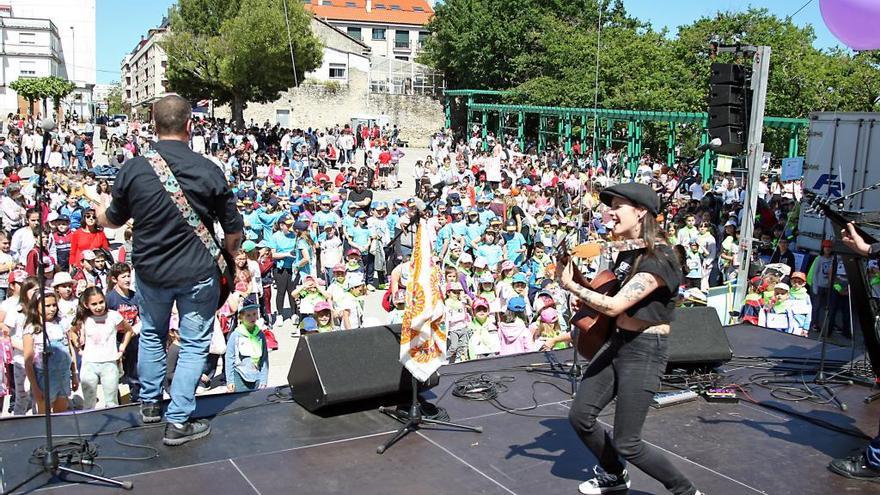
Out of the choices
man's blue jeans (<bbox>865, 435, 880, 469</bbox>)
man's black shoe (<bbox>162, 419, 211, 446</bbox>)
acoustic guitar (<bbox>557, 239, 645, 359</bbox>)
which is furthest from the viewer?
man's black shoe (<bbox>162, 419, 211, 446</bbox>)

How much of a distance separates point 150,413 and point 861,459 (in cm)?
423

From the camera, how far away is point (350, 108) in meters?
43.1

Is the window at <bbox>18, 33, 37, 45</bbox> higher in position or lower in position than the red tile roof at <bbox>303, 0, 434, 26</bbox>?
lower

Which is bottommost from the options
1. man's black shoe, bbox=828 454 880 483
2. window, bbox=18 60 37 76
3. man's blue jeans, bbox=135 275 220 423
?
man's black shoe, bbox=828 454 880 483

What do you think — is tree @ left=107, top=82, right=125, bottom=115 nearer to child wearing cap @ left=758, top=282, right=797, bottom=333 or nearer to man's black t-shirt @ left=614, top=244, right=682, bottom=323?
child wearing cap @ left=758, top=282, right=797, bottom=333

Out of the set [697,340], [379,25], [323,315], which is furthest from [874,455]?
[379,25]

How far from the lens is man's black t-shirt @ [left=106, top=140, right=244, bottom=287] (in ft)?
14.8

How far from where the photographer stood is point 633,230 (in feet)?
13.5

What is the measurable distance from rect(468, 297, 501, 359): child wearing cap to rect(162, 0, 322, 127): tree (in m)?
27.9

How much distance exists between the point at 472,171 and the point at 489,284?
45.2 feet

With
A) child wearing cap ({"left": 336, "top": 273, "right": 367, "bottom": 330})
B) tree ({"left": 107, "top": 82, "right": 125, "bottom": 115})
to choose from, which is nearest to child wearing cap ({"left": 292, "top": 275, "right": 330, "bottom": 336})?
child wearing cap ({"left": 336, "top": 273, "right": 367, "bottom": 330})

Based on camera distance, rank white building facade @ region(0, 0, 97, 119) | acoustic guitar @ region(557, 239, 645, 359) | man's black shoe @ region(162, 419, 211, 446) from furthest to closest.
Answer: white building facade @ region(0, 0, 97, 119), man's black shoe @ region(162, 419, 211, 446), acoustic guitar @ region(557, 239, 645, 359)

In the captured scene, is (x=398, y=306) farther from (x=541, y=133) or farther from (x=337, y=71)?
(x=337, y=71)

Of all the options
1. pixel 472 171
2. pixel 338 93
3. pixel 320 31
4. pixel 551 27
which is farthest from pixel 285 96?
pixel 472 171
